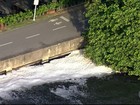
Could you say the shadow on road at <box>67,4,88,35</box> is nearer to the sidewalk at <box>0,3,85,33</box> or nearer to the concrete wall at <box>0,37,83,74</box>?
the sidewalk at <box>0,3,85,33</box>

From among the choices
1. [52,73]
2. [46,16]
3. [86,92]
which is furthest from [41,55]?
[46,16]

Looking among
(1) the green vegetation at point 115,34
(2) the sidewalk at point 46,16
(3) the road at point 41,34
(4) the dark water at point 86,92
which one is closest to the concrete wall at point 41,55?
(3) the road at point 41,34

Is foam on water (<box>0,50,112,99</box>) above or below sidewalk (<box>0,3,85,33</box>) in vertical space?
below

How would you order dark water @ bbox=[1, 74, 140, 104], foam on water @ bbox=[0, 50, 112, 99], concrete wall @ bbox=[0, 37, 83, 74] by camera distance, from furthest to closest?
concrete wall @ bbox=[0, 37, 83, 74] → foam on water @ bbox=[0, 50, 112, 99] → dark water @ bbox=[1, 74, 140, 104]

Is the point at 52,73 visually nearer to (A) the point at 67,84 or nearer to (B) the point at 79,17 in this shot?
(A) the point at 67,84

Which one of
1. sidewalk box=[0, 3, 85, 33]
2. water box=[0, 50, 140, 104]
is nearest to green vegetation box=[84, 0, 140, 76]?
water box=[0, 50, 140, 104]

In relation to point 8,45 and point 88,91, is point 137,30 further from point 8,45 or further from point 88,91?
point 8,45

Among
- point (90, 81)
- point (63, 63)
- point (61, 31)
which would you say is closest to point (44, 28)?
point (61, 31)
